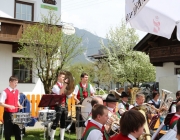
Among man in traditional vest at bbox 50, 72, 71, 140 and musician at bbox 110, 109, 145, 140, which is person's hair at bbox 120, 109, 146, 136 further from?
man in traditional vest at bbox 50, 72, 71, 140

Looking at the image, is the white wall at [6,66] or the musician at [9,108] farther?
the white wall at [6,66]

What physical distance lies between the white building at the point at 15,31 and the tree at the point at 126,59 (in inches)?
567

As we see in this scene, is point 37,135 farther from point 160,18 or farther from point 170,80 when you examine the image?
point 170,80

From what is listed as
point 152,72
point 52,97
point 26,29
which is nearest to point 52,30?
point 26,29

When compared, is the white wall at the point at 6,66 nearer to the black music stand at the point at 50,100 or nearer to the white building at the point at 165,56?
the white building at the point at 165,56

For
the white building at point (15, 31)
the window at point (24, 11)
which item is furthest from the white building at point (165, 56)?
the window at point (24, 11)

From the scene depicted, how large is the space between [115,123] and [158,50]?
18.9 metres

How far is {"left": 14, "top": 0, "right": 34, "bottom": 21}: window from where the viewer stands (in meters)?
18.0

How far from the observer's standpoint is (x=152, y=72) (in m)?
32.3

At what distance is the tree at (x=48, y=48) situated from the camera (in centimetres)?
1498

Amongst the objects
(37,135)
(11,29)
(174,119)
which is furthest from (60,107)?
(11,29)

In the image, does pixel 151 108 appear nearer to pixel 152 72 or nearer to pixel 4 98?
pixel 4 98

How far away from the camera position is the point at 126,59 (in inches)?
1320

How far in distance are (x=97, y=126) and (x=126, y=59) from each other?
29432mm
